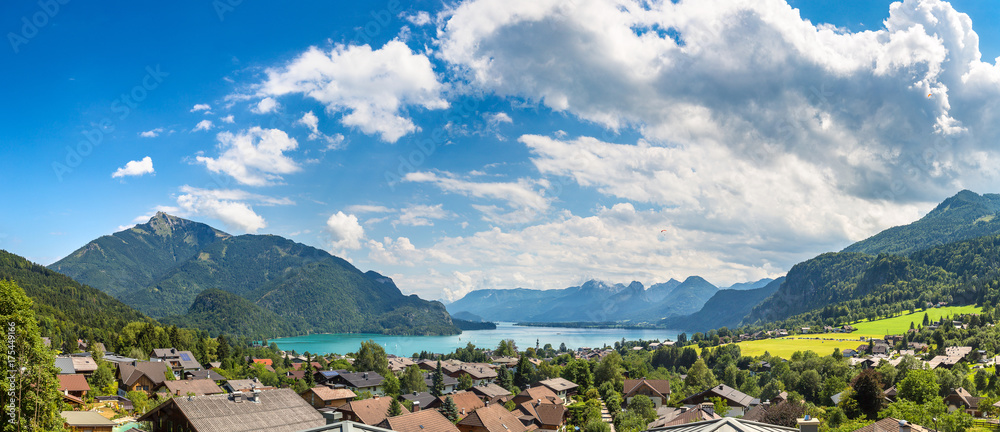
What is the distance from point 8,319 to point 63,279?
15137 cm

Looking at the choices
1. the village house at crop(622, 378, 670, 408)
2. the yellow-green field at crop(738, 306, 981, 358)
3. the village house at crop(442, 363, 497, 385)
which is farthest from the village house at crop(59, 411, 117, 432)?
the yellow-green field at crop(738, 306, 981, 358)

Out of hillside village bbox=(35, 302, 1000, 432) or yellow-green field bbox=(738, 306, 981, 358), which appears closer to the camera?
hillside village bbox=(35, 302, 1000, 432)

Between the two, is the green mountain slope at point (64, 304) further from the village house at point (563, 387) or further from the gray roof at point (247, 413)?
the gray roof at point (247, 413)

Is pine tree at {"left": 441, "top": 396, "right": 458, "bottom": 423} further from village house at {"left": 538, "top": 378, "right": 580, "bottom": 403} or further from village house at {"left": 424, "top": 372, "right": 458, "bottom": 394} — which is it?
village house at {"left": 424, "top": 372, "right": 458, "bottom": 394}

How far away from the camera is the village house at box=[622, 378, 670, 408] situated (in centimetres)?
6444

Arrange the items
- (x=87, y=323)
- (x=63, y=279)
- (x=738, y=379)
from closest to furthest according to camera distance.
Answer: (x=738, y=379)
(x=87, y=323)
(x=63, y=279)

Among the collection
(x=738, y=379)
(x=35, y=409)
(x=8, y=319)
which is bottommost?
(x=738, y=379)

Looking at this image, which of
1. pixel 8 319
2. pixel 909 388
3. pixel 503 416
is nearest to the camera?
pixel 8 319

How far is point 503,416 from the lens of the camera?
43.2 metres

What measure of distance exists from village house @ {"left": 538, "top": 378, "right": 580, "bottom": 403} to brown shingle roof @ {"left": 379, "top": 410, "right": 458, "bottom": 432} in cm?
3271

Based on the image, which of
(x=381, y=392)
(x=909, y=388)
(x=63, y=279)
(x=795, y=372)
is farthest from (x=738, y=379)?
(x=63, y=279)

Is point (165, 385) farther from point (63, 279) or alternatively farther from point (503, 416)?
point (63, 279)

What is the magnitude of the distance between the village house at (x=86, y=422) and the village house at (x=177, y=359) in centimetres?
3452

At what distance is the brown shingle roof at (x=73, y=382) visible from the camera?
151ft
